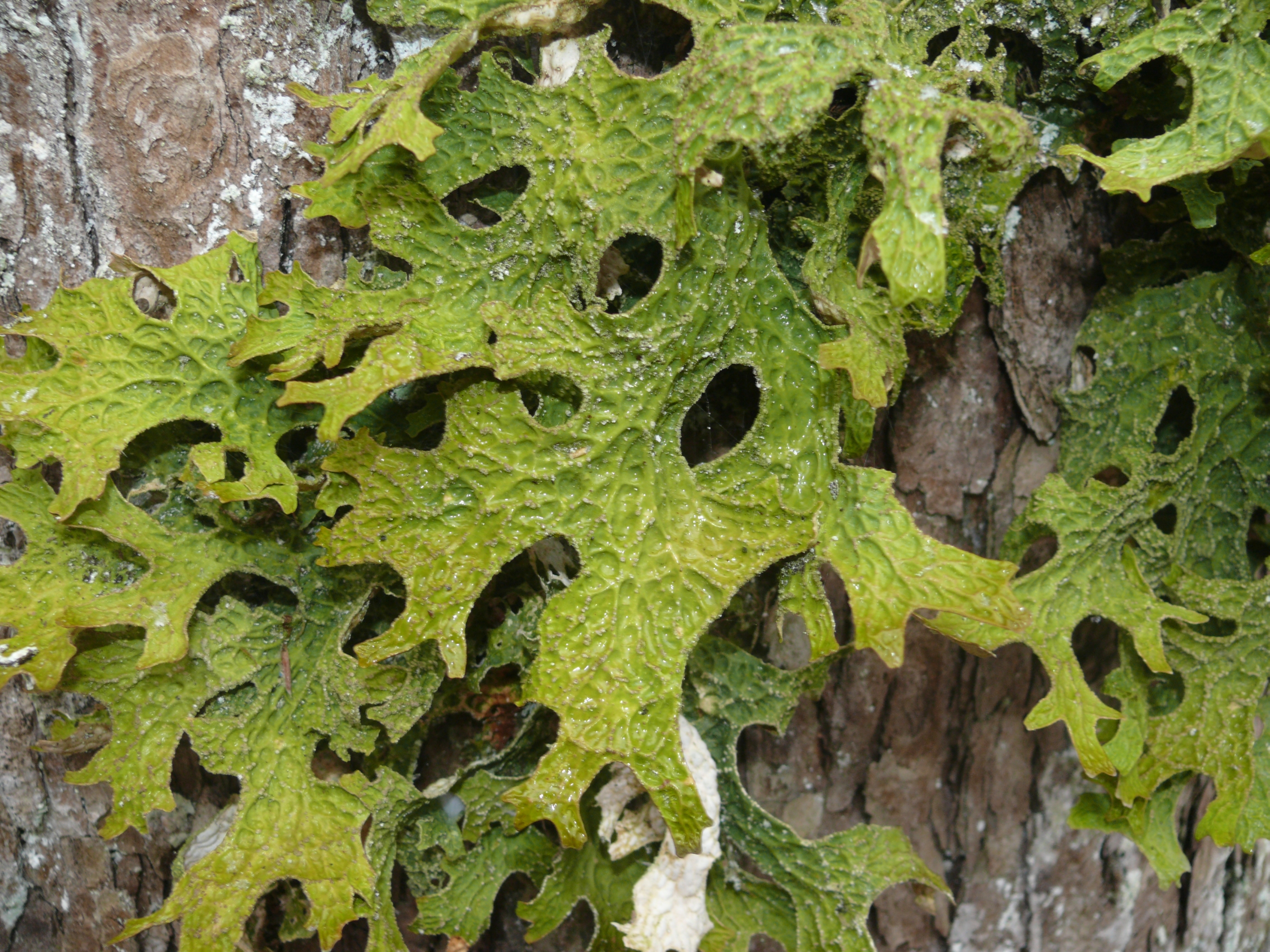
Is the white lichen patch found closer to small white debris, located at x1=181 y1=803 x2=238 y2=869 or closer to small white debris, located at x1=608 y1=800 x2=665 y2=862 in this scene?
small white debris, located at x1=608 y1=800 x2=665 y2=862

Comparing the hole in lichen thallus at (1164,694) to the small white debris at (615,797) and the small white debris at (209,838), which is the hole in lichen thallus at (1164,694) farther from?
the small white debris at (209,838)

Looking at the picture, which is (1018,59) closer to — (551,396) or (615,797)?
(551,396)

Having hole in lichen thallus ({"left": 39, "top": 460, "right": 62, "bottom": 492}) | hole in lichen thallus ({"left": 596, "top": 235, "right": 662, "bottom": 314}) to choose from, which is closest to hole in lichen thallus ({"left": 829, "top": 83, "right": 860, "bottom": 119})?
hole in lichen thallus ({"left": 596, "top": 235, "right": 662, "bottom": 314})

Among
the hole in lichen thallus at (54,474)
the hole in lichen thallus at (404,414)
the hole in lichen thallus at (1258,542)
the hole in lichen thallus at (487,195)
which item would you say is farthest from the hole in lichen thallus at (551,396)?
the hole in lichen thallus at (1258,542)

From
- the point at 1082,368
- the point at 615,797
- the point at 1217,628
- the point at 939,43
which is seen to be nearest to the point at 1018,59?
the point at 939,43

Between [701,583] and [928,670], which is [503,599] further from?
[928,670]

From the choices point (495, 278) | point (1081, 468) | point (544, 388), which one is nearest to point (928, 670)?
point (1081, 468)
